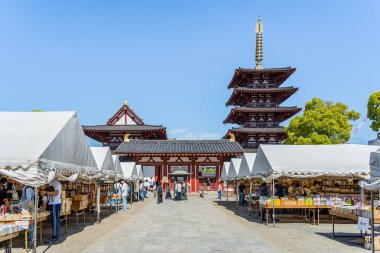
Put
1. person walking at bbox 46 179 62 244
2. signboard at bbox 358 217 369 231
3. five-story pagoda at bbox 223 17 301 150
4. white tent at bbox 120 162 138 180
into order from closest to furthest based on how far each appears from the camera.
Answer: signboard at bbox 358 217 369 231, person walking at bbox 46 179 62 244, white tent at bbox 120 162 138 180, five-story pagoda at bbox 223 17 301 150

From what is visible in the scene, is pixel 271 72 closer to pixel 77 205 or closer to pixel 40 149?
pixel 77 205

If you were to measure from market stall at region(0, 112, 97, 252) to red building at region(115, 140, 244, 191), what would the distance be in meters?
29.3

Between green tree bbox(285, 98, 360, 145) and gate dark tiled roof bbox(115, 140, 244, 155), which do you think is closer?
green tree bbox(285, 98, 360, 145)

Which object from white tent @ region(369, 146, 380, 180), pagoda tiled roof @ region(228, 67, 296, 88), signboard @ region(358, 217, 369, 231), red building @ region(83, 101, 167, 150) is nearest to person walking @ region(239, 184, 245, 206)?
signboard @ region(358, 217, 369, 231)

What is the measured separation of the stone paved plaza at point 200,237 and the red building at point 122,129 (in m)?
33.3

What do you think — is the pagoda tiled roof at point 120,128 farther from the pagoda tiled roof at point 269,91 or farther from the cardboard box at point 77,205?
the cardboard box at point 77,205

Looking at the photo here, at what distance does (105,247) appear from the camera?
404 inches

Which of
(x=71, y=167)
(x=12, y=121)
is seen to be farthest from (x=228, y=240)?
(x=12, y=121)

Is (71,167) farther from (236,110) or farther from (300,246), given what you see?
(236,110)

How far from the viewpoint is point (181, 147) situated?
44406mm

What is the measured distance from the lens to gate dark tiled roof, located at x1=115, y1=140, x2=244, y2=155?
1688 inches

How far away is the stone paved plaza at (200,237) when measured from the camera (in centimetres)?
1017

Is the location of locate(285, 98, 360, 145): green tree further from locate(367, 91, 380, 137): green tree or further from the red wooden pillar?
the red wooden pillar

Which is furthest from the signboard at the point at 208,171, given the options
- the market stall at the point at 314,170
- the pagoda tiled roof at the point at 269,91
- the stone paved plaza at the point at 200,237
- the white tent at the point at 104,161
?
the stone paved plaza at the point at 200,237
